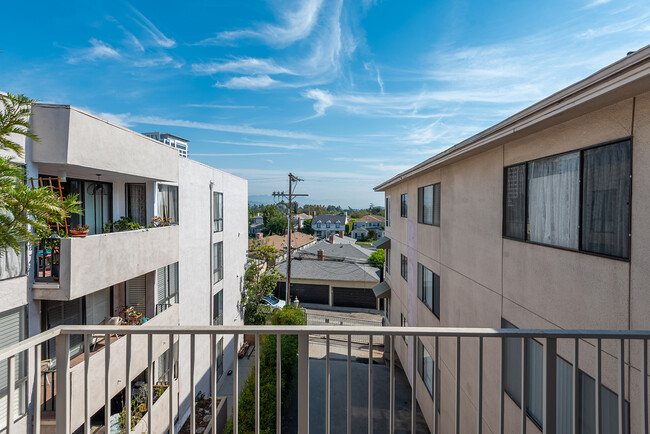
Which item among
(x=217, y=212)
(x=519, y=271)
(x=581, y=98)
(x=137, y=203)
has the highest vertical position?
(x=581, y=98)

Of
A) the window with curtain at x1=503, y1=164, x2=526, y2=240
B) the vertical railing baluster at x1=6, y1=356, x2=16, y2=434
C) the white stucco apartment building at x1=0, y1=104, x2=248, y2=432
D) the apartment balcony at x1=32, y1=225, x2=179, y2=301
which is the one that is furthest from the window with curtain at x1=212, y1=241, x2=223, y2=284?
the vertical railing baluster at x1=6, y1=356, x2=16, y2=434

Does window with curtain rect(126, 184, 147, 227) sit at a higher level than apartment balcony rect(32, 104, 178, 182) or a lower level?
lower

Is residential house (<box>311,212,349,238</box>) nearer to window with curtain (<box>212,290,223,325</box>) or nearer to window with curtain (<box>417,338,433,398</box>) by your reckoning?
window with curtain (<box>212,290,223,325</box>)

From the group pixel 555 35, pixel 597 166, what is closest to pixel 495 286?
pixel 597 166

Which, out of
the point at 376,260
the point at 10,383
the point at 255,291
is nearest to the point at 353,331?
the point at 10,383

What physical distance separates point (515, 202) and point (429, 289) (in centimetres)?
427

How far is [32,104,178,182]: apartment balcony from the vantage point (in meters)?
4.81

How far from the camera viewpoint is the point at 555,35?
4180 mm

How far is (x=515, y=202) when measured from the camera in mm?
4488

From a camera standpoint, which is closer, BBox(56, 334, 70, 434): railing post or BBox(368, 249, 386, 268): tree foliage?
BBox(56, 334, 70, 434): railing post

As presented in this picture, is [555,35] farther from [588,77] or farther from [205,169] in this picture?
[205,169]

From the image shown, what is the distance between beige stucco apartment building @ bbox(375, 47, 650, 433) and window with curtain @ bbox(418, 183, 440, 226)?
3.04 ft

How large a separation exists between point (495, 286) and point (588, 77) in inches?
127

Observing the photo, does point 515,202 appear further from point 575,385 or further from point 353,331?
point 353,331
